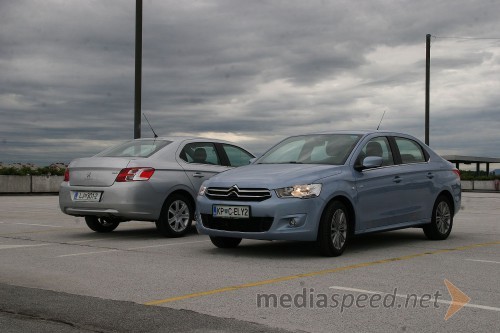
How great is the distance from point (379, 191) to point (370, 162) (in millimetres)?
618

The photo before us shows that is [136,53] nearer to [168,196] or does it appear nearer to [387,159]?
[168,196]

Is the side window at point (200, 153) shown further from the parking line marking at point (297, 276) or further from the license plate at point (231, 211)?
the parking line marking at point (297, 276)

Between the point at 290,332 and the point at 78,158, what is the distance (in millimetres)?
7629

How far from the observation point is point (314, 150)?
1018 centimetres

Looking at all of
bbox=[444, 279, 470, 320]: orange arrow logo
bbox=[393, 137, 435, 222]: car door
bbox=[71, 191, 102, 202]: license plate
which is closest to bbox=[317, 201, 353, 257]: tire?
bbox=[393, 137, 435, 222]: car door

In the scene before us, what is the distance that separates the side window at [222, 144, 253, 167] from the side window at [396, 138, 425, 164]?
3.07m

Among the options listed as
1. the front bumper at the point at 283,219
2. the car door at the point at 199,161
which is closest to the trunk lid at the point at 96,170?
the car door at the point at 199,161

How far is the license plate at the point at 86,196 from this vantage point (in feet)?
37.1

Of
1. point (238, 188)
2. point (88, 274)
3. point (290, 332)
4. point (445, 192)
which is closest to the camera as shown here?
point (290, 332)

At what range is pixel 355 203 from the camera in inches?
374

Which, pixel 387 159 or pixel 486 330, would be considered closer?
pixel 486 330

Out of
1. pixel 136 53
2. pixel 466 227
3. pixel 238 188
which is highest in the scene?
pixel 136 53

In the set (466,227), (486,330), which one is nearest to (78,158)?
(466,227)

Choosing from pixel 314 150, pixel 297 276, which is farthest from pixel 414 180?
pixel 297 276
